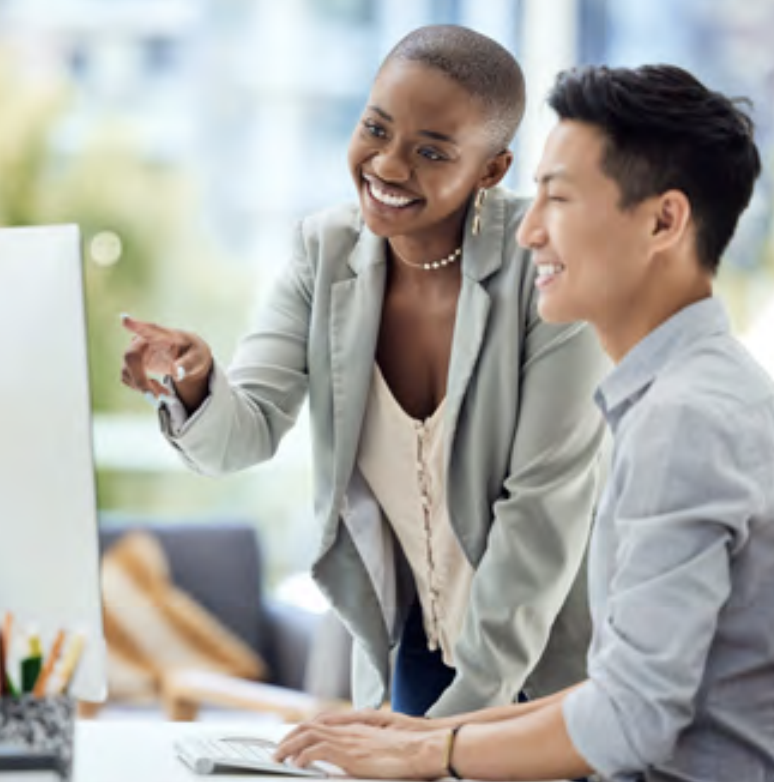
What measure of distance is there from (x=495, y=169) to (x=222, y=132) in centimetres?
294

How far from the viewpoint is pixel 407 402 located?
220 centimetres

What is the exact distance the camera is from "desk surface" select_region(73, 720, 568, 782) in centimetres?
163

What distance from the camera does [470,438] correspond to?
2.11 m

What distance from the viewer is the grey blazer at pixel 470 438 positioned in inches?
82.0

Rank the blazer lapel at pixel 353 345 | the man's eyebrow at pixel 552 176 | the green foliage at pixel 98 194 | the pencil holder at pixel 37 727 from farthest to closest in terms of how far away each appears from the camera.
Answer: the green foliage at pixel 98 194
the blazer lapel at pixel 353 345
the man's eyebrow at pixel 552 176
the pencil holder at pixel 37 727

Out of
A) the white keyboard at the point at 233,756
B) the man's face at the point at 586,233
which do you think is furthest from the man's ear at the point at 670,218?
the white keyboard at the point at 233,756

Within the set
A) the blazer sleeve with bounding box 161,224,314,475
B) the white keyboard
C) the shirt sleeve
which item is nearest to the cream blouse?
the blazer sleeve with bounding box 161,224,314,475

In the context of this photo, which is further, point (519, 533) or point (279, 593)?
point (279, 593)

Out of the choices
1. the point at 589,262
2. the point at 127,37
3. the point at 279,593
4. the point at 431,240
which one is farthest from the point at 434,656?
the point at 127,37

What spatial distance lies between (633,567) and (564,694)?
0.67ft

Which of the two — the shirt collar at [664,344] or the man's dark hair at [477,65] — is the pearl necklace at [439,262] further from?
the shirt collar at [664,344]

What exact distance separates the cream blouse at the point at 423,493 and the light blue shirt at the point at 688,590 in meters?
0.52

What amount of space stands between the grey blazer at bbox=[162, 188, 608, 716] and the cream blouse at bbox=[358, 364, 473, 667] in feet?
0.11

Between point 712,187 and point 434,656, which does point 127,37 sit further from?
point 712,187
